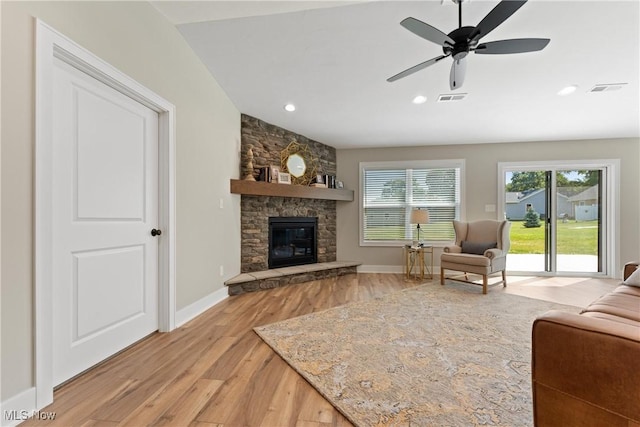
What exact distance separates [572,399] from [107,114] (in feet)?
9.47

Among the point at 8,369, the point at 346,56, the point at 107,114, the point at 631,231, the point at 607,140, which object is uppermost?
the point at 346,56

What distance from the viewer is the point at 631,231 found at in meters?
4.58

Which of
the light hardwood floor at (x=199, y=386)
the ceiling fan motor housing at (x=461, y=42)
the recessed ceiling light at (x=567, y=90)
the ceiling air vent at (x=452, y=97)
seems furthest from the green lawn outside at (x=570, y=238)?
the light hardwood floor at (x=199, y=386)

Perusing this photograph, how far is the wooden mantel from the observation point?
373 centimetres

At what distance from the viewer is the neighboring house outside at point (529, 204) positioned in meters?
4.85

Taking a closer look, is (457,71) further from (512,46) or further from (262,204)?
(262,204)

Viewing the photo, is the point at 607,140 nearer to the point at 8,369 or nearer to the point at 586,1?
the point at 586,1

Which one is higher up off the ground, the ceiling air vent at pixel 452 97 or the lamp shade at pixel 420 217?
the ceiling air vent at pixel 452 97

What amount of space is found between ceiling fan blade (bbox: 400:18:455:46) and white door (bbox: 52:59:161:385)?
2.08 meters

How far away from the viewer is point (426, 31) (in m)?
1.87

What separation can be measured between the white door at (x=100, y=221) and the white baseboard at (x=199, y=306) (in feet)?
0.75

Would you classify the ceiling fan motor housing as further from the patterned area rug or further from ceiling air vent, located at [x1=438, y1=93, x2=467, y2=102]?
the patterned area rug

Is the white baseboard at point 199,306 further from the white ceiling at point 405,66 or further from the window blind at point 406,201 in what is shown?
the window blind at point 406,201

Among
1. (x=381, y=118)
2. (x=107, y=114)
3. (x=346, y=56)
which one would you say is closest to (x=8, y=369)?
(x=107, y=114)
